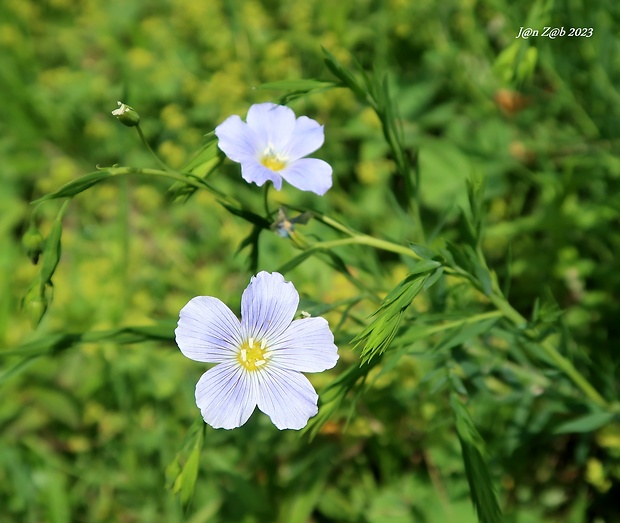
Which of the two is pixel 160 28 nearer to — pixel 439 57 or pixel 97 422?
pixel 439 57

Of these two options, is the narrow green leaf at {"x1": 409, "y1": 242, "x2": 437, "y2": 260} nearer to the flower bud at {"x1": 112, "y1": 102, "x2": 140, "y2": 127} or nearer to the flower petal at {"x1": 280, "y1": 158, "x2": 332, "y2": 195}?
the flower petal at {"x1": 280, "y1": 158, "x2": 332, "y2": 195}

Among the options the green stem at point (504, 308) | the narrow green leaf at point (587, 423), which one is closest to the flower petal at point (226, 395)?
the green stem at point (504, 308)

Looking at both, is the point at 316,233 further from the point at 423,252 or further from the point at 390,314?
the point at 390,314

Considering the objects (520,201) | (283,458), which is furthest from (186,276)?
(520,201)

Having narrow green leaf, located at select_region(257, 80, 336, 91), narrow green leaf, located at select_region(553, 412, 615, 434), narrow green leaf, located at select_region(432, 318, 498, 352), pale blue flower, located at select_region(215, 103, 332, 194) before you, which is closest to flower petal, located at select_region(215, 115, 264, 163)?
pale blue flower, located at select_region(215, 103, 332, 194)

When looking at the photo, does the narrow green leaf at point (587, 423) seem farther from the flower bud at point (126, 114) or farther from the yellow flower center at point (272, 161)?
the flower bud at point (126, 114)

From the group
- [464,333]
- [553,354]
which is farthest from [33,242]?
[553,354]
